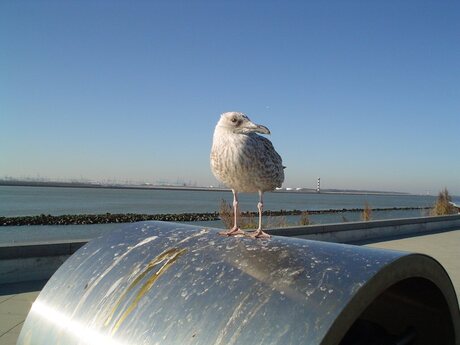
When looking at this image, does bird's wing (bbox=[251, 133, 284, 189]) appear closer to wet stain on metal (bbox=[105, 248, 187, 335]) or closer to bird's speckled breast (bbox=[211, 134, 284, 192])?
bird's speckled breast (bbox=[211, 134, 284, 192])

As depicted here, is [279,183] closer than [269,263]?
No

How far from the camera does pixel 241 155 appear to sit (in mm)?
3225

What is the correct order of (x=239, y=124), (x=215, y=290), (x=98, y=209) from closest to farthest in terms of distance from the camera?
1. (x=215, y=290)
2. (x=239, y=124)
3. (x=98, y=209)

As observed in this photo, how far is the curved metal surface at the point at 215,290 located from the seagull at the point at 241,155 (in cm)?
87

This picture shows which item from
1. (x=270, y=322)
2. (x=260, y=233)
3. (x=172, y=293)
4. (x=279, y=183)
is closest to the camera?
(x=270, y=322)

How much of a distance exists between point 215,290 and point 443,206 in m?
22.4

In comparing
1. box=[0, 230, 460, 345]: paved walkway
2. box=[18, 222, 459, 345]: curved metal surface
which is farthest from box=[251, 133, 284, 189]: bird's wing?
box=[0, 230, 460, 345]: paved walkway

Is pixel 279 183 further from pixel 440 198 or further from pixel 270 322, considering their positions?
pixel 440 198

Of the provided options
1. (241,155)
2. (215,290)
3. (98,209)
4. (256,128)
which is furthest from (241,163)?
(98,209)

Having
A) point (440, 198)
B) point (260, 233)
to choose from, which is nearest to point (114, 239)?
point (260, 233)

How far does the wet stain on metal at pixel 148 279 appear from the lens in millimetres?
1893

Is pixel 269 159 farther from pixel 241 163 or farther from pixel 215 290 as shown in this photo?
pixel 215 290

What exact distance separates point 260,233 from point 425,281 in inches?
54.9

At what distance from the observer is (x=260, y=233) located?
3.26m
